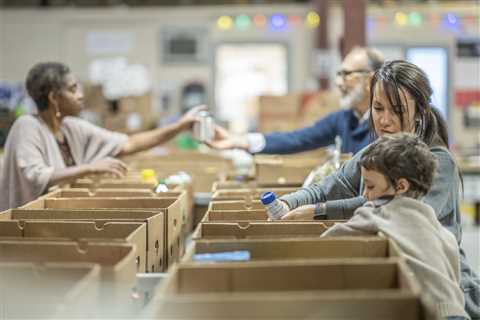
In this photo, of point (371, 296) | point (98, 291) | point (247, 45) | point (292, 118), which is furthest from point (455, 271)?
point (247, 45)

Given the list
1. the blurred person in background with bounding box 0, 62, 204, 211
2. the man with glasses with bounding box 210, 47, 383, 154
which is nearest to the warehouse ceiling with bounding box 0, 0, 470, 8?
the man with glasses with bounding box 210, 47, 383, 154

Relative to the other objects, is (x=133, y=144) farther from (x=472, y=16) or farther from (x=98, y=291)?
(x=472, y=16)

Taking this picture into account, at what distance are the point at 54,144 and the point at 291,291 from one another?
7.01ft

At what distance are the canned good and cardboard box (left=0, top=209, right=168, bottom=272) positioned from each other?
1567 millimetres

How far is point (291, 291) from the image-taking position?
162 cm

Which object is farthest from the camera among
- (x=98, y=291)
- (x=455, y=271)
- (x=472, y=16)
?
(x=472, y=16)

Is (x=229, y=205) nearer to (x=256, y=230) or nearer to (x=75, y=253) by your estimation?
(x=256, y=230)

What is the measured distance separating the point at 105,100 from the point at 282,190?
4.77m

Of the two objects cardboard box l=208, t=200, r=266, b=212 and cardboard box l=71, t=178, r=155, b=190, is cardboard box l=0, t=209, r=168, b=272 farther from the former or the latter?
cardboard box l=71, t=178, r=155, b=190

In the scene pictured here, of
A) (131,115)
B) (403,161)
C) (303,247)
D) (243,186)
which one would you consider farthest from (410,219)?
(131,115)

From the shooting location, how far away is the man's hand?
2.33m

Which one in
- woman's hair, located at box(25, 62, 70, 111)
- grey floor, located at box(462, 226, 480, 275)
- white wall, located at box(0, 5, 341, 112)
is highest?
white wall, located at box(0, 5, 341, 112)

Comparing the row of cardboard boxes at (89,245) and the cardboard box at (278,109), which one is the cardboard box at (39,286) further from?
the cardboard box at (278,109)

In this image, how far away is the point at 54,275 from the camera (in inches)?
63.6
